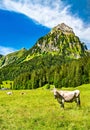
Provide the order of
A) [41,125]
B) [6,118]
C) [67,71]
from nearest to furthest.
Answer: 1. [41,125]
2. [6,118]
3. [67,71]

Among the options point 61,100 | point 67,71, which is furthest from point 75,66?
point 61,100

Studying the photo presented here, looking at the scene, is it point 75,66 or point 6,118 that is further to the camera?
point 75,66

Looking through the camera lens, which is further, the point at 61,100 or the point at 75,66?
the point at 75,66

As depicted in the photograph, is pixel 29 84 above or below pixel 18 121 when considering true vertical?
above

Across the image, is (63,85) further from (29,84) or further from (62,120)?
(62,120)

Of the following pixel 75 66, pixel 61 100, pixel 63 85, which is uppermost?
pixel 75 66

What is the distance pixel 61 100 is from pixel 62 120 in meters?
7.98

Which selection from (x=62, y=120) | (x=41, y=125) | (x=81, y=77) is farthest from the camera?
(x=81, y=77)

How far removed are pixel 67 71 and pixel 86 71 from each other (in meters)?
14.5

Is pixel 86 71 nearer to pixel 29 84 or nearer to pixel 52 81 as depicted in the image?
pixel 52 81

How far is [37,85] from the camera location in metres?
192

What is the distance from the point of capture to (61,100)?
92.2 ft

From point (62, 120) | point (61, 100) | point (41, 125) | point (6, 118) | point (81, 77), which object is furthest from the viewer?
point (81, 77)

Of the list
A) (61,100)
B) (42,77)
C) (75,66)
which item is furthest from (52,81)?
(61,100)
